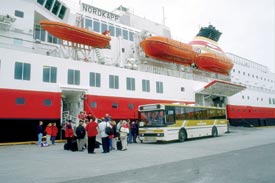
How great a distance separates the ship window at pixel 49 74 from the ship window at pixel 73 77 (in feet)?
3.79

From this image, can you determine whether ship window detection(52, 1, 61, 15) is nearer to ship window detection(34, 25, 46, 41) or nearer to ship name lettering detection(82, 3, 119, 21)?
ship window detection(34, 25, 46, 41)

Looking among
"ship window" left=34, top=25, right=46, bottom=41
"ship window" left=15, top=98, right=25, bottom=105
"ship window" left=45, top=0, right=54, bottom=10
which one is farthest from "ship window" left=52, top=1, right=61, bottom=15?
"ship window" left=15, top=98, right=25, bottom=105

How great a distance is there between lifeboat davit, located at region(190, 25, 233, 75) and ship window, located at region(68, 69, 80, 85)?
54.1 feet

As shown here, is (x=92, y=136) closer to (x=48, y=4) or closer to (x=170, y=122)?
(x=170, y=122)

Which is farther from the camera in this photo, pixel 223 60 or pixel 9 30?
pixel 223 60

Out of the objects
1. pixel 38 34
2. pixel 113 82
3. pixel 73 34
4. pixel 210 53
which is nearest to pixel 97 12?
pixel 38 34

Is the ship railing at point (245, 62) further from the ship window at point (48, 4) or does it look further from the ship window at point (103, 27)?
the ship window at point (48, 4)

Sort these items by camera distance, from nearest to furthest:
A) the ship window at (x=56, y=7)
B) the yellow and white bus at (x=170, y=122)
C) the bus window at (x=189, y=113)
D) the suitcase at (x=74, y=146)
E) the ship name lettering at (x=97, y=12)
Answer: the suitcase at (x=74, y=146), the yellow and white bus at (x=170, y=122), the bus window at (x=189, y=113), the ship window at (x=56, y=7), the ship name lettering at (x=97, y=12)

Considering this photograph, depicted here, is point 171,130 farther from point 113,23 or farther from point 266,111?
point 266,111

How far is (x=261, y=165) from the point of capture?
7.16 metres

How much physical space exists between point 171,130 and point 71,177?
997cm

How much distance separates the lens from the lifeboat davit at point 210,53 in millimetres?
29453

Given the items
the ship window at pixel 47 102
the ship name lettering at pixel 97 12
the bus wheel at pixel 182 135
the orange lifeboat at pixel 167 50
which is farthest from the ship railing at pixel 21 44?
the bus wheel at pixel 182 135

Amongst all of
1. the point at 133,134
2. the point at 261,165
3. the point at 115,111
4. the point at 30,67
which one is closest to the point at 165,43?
the point at 115,111
